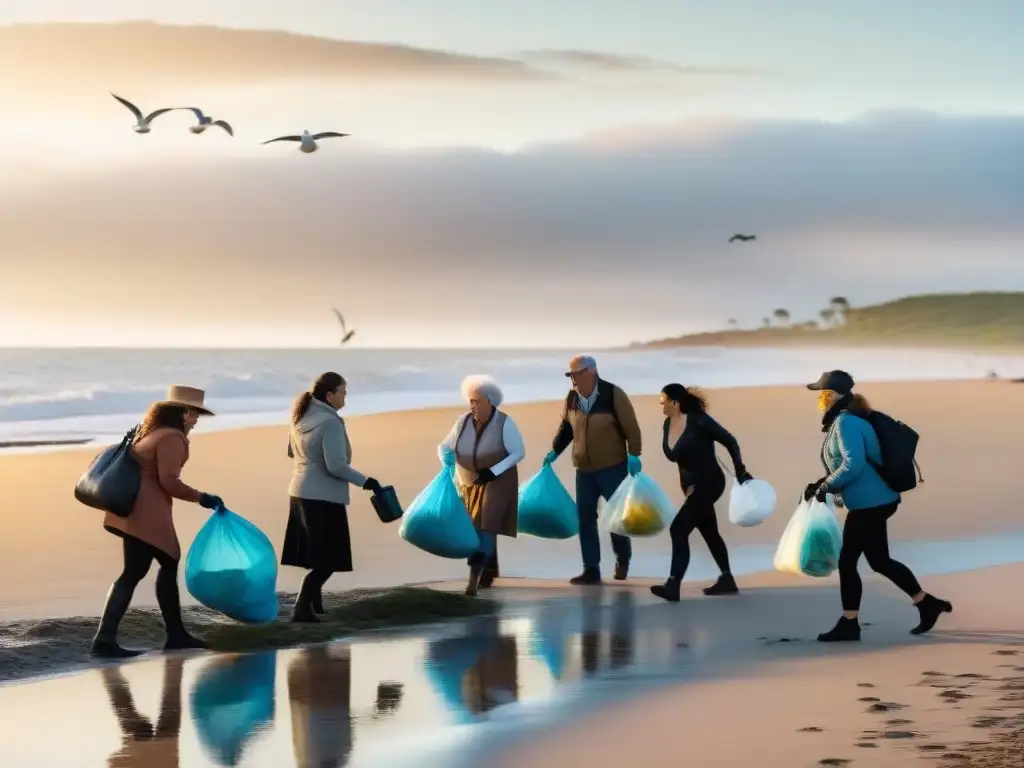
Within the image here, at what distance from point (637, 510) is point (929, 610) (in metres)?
2.63

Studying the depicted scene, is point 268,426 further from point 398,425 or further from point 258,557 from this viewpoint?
point 258,557

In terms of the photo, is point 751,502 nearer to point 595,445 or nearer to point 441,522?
point 595,445

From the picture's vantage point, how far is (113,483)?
27.7 feet

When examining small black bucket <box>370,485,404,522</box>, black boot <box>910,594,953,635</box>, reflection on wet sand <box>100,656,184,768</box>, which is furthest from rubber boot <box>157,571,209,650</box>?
black boot <box>910,594,953,635</box>

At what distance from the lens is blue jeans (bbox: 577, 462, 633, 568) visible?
37.3ft

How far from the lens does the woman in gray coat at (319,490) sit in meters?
9.38

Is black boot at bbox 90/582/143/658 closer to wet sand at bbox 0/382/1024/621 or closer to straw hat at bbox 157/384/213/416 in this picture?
straw hat at bbox 157/384/213/416

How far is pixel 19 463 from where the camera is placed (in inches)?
835

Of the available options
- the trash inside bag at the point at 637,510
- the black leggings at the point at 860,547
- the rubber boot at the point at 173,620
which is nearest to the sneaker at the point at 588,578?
the trash inside bag at the point at 637,510

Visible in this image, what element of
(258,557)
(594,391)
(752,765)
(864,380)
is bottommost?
(752,765)

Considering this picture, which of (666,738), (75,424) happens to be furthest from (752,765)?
(75,424)

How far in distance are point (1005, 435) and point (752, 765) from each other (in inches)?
756

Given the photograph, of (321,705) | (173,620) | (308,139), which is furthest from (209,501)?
(308,139)

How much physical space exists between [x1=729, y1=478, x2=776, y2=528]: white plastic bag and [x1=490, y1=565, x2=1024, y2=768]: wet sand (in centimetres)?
140
